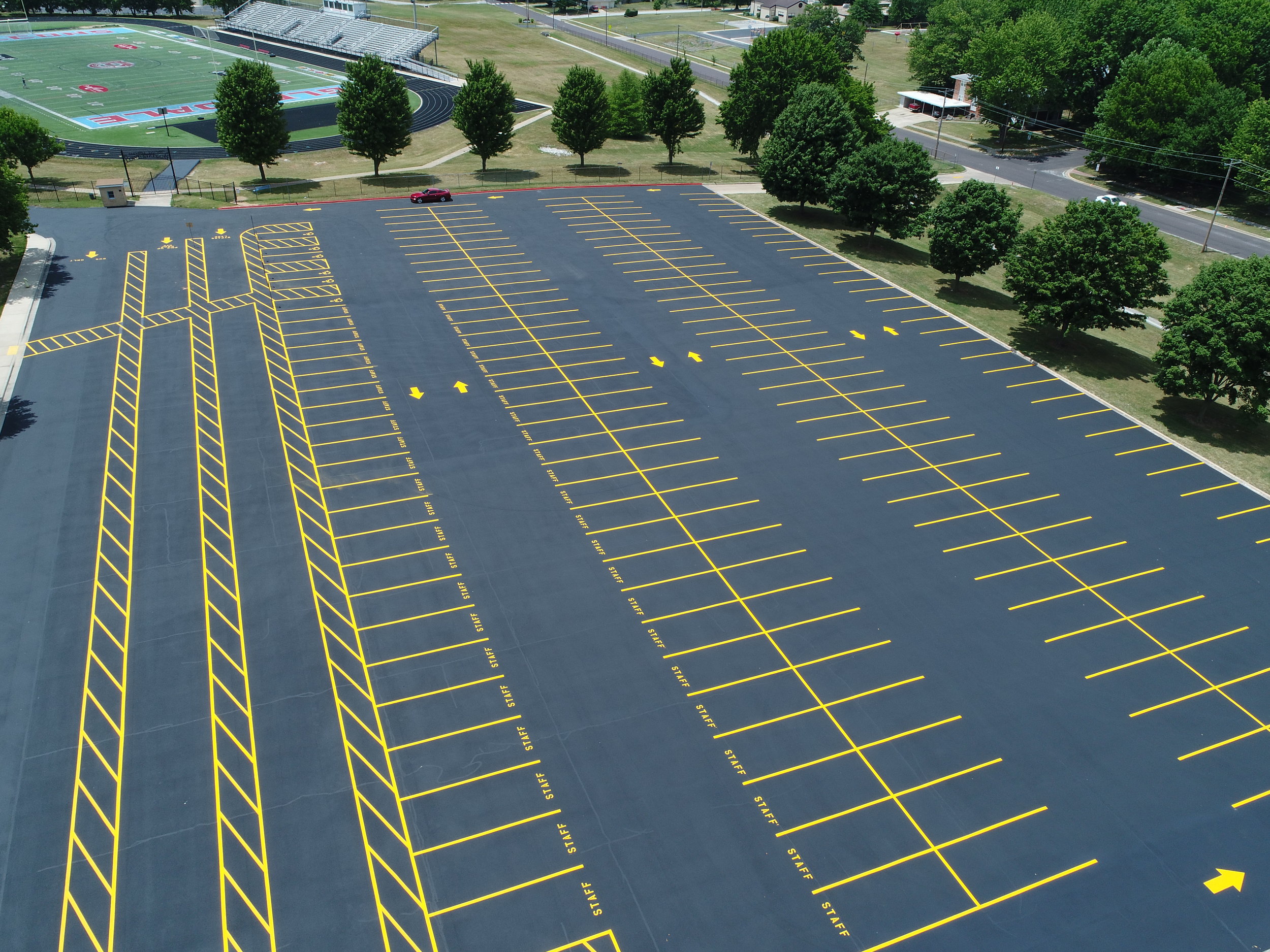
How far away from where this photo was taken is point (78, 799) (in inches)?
864

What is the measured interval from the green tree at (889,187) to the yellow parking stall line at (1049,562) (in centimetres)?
2965

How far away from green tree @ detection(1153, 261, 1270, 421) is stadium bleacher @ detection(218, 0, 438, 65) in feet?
349

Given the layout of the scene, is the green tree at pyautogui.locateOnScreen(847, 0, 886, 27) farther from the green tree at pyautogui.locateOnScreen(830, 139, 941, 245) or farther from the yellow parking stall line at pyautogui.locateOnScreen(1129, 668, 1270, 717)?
the yellow parking stall line at pyautogui.locateOnScreen(1129, 668, 1270, 717)

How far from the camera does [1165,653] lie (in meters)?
27.9

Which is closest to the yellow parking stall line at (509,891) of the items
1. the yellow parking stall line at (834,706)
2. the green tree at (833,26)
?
the yellow parking stall line at (834,706)

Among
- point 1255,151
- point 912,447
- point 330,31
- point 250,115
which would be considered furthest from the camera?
point 330,31

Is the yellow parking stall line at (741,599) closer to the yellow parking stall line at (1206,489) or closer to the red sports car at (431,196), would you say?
the yellow parking stall line at (1206,489)

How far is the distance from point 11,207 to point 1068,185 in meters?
82.6

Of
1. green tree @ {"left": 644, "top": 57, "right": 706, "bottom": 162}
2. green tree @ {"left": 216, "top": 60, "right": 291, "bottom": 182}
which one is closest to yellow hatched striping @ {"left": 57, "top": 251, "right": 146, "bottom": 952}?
green tree @ {"left": 216, "top": 60, "right": 291, "bottom": 182}

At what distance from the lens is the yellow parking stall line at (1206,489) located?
35750 mm

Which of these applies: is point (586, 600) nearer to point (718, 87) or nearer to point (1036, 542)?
point (1036, 542)

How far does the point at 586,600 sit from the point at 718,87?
99.9 meters

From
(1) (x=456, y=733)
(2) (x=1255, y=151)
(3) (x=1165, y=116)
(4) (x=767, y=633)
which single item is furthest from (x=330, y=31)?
(1) (x=456, y=733)

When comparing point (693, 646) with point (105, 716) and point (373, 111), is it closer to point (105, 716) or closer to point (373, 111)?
point (105, 716)
